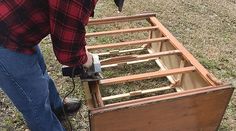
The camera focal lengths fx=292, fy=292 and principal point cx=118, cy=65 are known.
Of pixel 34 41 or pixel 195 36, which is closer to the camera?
pixel 34 41

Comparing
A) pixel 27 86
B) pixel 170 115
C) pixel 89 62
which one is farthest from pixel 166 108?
pixel 27 86

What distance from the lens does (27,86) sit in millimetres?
1587

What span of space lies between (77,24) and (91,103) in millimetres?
828

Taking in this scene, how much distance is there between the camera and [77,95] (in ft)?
8.41

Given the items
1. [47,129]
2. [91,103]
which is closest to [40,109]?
[47,129]

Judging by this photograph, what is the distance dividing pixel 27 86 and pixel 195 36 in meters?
2.37

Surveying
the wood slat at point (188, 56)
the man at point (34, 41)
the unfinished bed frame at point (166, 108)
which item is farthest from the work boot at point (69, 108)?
the wood slat at point (188, 56)

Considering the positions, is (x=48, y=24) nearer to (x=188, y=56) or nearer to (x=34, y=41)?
(x=34, y=41)

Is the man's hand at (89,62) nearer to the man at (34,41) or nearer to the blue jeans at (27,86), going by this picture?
the man at (34,41)

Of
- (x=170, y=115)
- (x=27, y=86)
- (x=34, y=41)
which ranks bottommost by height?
(x=170, y=115)

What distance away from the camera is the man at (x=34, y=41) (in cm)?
123

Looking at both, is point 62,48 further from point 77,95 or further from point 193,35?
point 193,35

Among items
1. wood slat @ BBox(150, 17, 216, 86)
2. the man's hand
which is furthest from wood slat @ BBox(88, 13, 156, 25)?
the man's hand

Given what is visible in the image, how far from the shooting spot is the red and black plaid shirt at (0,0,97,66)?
1204 millimetres
